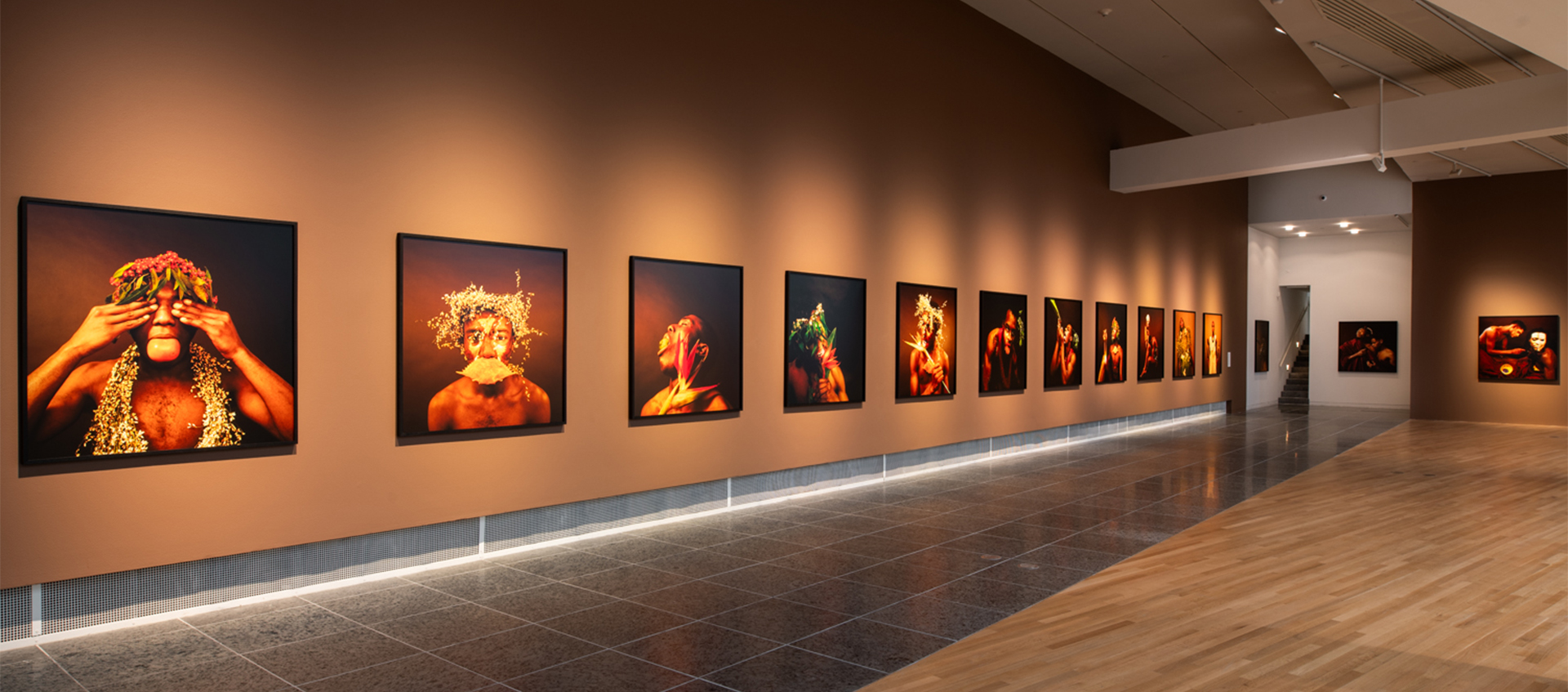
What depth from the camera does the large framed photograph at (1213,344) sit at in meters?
23.2

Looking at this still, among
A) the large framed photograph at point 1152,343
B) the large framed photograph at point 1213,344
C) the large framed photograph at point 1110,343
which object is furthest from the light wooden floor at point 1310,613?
the large framed photograph at point 1213,344

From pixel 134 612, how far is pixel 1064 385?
47.8 ft

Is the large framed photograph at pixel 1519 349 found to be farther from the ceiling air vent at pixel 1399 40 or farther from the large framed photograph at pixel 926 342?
the large framed photograph at pixel 926 342

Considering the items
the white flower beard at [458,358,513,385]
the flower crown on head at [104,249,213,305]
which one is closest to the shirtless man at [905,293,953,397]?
the white flower beard at [458,358,513,385]

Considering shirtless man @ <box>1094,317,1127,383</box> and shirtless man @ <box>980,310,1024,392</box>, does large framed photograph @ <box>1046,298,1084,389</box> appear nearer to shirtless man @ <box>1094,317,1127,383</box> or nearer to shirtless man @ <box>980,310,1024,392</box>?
shirtless man @ <box>1094,317,1127,383</box>

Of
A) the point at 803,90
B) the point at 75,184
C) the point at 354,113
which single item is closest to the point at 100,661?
the point at 75,184

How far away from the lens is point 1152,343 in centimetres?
2023

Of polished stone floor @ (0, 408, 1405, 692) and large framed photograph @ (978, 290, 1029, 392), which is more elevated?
large framed photograph @ (978, 290, 1029, 392)

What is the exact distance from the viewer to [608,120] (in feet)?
29.2

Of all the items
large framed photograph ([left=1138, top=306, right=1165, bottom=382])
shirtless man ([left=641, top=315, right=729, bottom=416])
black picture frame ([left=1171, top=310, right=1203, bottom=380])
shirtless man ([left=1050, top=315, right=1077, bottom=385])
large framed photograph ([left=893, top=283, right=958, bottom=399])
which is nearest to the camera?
shirtless man ([left=641, top=315, right=729, bottom=416])

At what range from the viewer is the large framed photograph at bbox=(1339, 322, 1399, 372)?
90.6ft

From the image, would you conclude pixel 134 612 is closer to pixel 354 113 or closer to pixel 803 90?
pixel 354 113

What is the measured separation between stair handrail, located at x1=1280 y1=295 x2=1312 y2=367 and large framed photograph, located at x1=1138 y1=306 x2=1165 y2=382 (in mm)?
12740

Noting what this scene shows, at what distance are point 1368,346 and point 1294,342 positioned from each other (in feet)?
12.5
